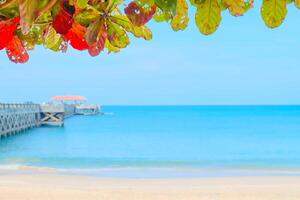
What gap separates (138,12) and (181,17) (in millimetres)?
106

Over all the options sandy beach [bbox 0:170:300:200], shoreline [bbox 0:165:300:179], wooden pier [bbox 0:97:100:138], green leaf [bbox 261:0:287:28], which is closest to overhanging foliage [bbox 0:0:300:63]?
green leaf [bbox 261:0:287:28]

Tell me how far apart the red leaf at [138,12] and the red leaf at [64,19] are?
0.12 metres

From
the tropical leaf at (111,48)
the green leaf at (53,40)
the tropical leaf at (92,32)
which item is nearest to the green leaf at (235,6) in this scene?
the tropical leaf at (92,32)

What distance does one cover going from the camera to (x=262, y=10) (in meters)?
0.94

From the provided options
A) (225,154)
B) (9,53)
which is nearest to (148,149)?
(225,154)

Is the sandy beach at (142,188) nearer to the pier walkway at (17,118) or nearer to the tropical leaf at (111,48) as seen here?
the tropical leaf at (111,48)

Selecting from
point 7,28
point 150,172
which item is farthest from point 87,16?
point 150,172

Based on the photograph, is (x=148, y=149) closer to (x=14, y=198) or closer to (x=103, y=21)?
(x=14, y=198)

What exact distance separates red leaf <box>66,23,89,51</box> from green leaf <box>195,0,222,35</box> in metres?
0.29

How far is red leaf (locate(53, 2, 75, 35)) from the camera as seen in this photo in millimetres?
967

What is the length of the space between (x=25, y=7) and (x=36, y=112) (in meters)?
45.4

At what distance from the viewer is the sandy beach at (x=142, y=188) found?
12195 millimetres

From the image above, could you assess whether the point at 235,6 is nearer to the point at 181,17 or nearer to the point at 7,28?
the point at 181,17

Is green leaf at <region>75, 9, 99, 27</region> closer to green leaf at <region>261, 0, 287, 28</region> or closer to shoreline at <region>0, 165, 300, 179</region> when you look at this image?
green leaf at <region>261, 0, 287, 28</region>
